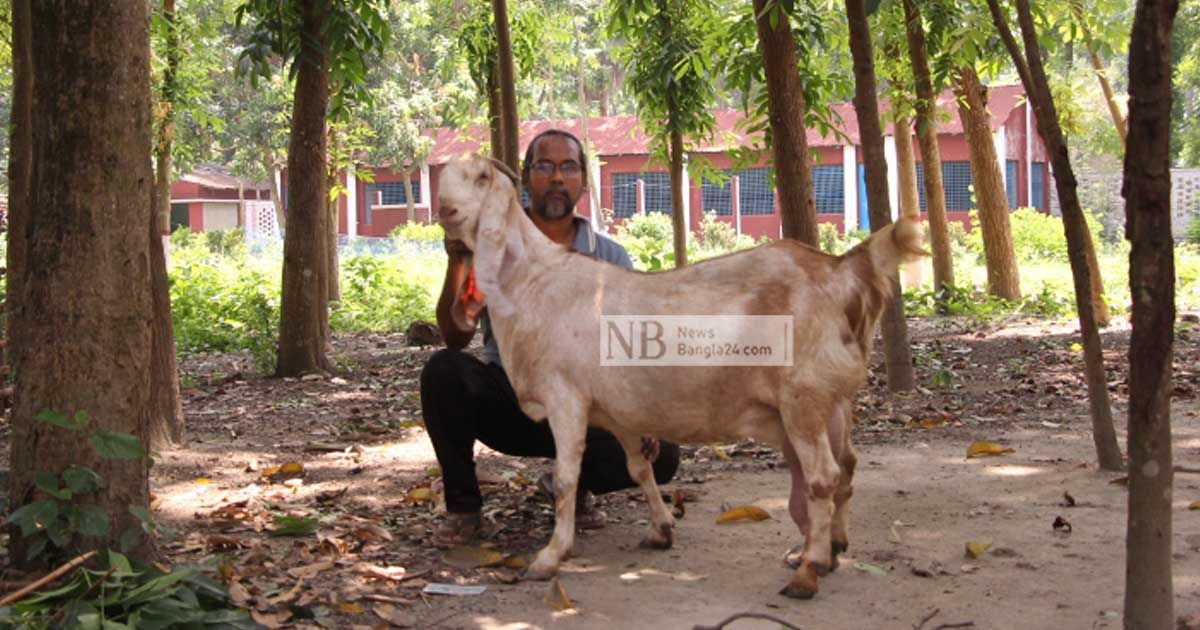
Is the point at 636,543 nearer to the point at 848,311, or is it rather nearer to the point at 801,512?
the point at 801,512

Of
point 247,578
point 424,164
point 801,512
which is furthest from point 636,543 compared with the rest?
point 424,164

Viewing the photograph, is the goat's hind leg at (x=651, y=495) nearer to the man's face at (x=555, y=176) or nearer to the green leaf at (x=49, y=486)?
the man's face at (x=555, y=176)

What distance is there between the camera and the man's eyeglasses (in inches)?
193

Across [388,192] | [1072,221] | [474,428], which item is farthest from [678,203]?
[388,192]

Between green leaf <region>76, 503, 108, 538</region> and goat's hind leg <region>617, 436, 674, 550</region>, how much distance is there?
5.89 feet

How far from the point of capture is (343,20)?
933 cm

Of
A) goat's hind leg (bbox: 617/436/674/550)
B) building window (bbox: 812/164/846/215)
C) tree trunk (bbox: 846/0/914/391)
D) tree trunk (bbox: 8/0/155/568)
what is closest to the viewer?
tree trunk (bbox: 8/0/155/568)

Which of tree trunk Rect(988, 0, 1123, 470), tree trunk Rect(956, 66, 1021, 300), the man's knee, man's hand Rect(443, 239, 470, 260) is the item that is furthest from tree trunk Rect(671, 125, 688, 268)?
man's hand Rect(443, 239, 470, 260)

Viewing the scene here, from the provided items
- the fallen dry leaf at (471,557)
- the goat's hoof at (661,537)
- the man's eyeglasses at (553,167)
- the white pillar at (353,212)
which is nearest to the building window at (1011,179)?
the white pillar at (353,212)

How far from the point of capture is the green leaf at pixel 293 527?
16.0 ft

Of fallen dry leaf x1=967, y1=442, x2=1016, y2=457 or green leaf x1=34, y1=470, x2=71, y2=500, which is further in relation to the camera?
fallen dry leaf x1=967, y1=442, x2=1016, y2=457

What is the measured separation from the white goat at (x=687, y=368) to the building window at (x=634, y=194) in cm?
3367

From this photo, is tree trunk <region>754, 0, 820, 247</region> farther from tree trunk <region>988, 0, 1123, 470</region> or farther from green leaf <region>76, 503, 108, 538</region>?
green leaf <region>76, 503, 108, 538</region>

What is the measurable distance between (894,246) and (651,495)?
4.51ft
